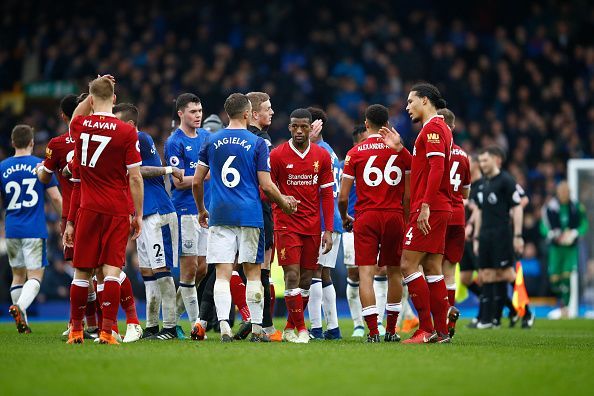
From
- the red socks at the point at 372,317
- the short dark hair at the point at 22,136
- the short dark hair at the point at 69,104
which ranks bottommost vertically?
the red socks at the point at 372,317

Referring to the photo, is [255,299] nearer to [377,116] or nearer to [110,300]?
[110,300]

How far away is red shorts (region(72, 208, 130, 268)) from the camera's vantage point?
9.86 m

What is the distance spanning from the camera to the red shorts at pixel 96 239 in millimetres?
9859

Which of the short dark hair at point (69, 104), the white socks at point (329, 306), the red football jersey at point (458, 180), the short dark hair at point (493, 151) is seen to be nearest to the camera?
the short dark hair at point (69, 104)

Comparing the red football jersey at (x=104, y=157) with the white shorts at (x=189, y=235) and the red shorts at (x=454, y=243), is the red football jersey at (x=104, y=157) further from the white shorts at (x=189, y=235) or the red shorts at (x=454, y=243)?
the red shorts at (x=454, y=243)

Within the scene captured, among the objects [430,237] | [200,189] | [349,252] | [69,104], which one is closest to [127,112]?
[69,104]

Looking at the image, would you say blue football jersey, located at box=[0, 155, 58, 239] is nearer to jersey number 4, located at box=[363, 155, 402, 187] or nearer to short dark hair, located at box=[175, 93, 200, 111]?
short dark hair, located at box=[175, 93, 200, 111]

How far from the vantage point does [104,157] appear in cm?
989

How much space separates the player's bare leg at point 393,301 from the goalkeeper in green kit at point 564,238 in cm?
921

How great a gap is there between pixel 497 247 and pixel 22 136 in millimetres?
7243

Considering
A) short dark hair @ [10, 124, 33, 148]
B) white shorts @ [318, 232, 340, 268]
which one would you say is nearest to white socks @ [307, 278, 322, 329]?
white shorts @ [318, 232, 340, 268]

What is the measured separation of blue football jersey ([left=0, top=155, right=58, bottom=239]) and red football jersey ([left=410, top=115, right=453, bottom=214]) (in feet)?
16.1

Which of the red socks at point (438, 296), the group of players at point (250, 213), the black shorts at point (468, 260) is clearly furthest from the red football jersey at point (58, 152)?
the black shorts at point (468, 260)

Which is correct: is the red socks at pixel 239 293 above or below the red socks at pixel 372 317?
above
